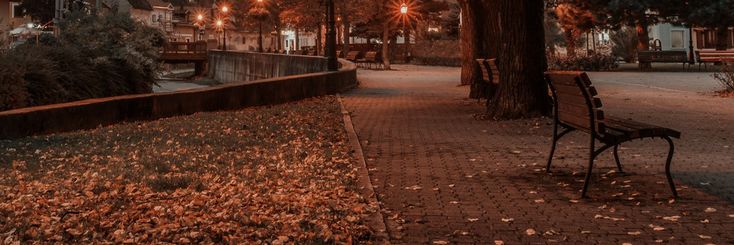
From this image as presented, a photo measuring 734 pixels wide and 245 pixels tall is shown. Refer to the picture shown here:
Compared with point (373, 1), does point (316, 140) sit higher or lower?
lower

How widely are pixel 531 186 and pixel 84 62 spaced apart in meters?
16.0

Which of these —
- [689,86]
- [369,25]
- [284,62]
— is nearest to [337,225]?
[689,86]

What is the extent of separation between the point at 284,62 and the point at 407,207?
36.7 meters

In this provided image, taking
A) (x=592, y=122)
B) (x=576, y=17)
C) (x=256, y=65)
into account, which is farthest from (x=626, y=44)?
(x=592, y=122)

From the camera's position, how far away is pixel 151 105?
55.2 feet

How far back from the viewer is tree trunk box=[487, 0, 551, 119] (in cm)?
1600

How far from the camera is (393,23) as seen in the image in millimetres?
64500

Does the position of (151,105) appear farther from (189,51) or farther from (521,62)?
(189,51)

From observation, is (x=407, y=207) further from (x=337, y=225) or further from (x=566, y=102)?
Result: (x=566, y=102)

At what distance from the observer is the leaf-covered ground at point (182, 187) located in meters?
6.18

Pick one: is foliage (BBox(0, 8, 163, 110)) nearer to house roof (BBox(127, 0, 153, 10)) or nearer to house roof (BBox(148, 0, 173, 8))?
house roof (BBox(127, 0, 153, 10))

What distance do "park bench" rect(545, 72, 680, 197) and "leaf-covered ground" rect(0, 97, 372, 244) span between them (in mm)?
1956

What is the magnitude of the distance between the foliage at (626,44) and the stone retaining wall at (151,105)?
114 feet

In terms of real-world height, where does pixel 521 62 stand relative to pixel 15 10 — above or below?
below
